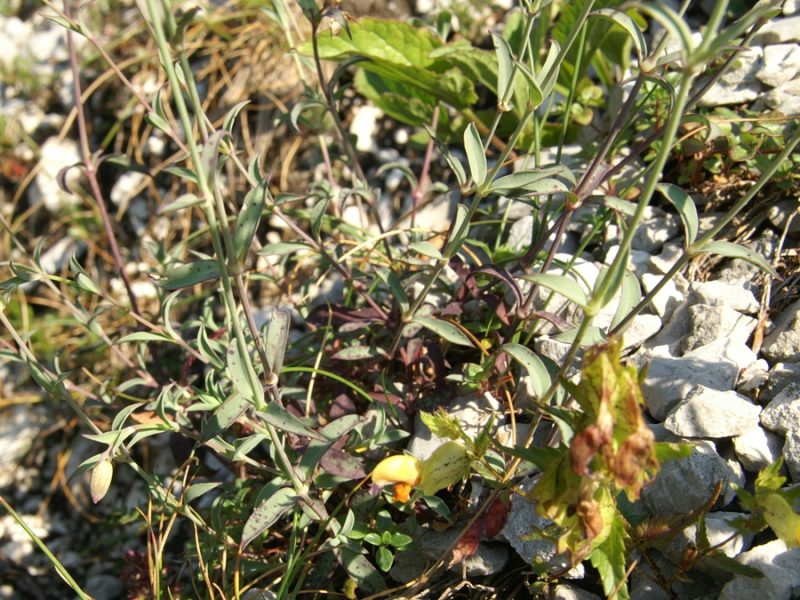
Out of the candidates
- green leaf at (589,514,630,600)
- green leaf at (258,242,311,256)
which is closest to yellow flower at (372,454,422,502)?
green leaf at (589,514,630,600)

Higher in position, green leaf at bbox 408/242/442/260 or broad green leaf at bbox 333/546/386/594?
green leaf at bbox 408/242/442/260

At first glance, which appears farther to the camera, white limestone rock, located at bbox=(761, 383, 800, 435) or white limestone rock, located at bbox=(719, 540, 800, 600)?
white limestone rock, located at bbox=(761, 383, 800, 435)

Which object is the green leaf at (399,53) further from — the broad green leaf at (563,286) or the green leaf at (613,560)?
the green leaf at (613,560)

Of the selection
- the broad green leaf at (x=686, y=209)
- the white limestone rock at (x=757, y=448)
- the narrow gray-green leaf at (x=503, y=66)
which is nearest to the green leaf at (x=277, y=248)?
the narrow gray-green leaf at (x=503, y=66)

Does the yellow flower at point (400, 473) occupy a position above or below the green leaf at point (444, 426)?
below

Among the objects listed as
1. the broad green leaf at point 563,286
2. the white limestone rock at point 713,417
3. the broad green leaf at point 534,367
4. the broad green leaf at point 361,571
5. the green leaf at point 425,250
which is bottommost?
the broad green leaf at point 361,571

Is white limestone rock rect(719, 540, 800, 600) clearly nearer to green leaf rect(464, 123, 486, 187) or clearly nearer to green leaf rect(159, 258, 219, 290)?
green leaf rect(464, 123, 486, 187)
